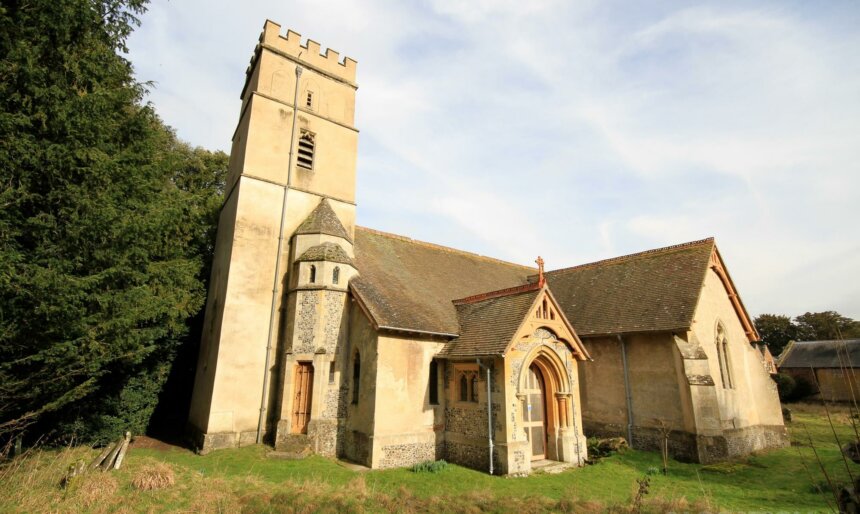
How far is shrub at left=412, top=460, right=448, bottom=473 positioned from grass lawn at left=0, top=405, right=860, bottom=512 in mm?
259

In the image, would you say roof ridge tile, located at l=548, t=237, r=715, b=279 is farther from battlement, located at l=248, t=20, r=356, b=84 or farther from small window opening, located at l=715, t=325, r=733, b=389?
battlement, located at l=248, t=20, r=356, b=84

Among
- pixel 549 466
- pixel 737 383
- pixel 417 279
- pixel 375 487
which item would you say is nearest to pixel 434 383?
pixel 549 466

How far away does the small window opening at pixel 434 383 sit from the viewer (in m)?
15.7

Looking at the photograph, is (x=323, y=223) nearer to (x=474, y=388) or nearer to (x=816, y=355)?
(x=474, y=388)

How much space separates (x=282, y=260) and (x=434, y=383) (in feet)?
23.8

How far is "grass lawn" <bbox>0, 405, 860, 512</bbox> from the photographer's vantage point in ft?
30.1

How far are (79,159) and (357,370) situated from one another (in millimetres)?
9716

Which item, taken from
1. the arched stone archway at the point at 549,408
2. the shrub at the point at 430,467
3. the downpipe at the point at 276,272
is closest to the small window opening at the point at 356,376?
the shrub at the point at 430,467

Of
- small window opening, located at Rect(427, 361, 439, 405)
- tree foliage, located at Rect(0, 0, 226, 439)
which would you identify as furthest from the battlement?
small window opening, located at Rect(427, 361, 439, 405)

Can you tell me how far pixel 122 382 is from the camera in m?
16.4

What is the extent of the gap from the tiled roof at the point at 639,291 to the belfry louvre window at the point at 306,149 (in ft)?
44.2

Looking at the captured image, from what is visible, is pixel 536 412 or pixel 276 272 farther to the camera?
pixel 276 272

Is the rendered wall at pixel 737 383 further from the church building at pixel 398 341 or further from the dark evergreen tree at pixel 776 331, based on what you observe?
the dark evergreen tree at pixel 776 331

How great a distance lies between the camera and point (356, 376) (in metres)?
15.6
